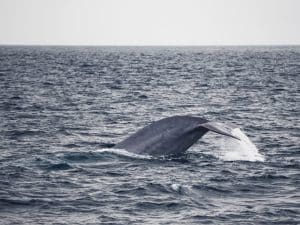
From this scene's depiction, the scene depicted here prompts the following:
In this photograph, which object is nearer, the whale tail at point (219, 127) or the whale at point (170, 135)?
the whale tail at point (219, 127)

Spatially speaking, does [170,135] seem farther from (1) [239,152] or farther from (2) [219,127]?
(1) [239,152]

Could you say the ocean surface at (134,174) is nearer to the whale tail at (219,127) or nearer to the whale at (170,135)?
the whale at (170,135)

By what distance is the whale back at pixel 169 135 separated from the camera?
12.7 meters

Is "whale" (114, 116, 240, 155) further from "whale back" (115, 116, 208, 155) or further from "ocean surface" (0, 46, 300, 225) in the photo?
"ocean surface" (0, 46, 300, 225)

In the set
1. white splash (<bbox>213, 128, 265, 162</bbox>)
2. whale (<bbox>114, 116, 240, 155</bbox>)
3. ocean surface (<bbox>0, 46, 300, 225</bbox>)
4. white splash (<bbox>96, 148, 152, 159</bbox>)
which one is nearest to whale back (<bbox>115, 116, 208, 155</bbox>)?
whale (<bbox>114, 116, 240, 155</bbox>)

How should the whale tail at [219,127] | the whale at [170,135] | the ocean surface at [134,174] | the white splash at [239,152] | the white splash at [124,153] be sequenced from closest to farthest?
1. the ocean surface at [134,174]
2. the whale tail at [219,127]
3. the whale at [170,135]
4. the white splash at [124,153]
5. the white splash at [239,152]

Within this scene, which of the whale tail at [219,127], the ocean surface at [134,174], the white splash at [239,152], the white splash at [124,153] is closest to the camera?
the ocean surface at [134,174]

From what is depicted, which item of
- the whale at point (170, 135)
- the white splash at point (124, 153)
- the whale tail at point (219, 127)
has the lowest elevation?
the white splash at point (124, 153)

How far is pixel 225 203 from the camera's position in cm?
1100

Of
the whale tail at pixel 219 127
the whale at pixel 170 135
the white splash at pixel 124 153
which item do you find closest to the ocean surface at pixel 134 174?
the white splash at pixel 124 153

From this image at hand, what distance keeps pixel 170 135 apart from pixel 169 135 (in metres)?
0.02

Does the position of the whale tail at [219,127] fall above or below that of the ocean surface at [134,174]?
above

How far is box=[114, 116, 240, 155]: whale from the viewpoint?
41.6 ft

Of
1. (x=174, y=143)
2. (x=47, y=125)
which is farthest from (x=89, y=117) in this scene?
(x=174, y=143)
